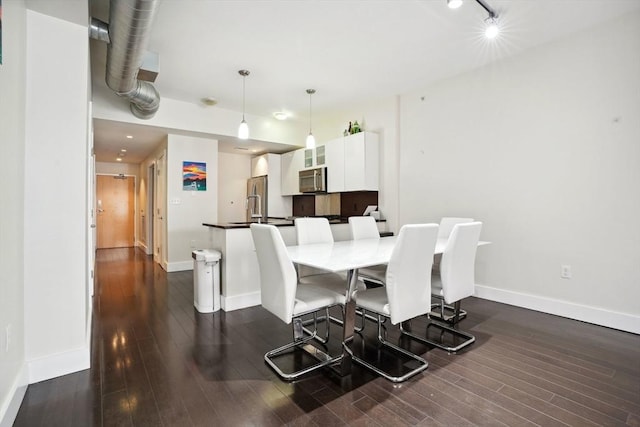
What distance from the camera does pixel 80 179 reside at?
2115 millimetres

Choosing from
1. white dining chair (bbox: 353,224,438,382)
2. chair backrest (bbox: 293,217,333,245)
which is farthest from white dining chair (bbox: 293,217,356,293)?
white dining chair (bbox: 353,224,438,382)

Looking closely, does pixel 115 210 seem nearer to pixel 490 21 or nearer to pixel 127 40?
pixel 127 40

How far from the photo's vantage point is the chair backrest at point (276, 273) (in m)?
1.95

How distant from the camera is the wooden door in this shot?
8.21m

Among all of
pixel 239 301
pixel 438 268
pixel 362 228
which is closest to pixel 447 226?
pixel 438 268

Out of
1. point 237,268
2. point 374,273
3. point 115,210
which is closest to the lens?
point 374,273

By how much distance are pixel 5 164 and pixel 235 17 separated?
2040 millimetres

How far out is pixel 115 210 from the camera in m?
8.45

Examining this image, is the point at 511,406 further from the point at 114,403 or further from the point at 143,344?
the point at 143,344

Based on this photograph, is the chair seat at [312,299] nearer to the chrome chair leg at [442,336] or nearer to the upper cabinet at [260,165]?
the chrome chair leg at [442,336]

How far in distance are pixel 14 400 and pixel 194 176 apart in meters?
4.26

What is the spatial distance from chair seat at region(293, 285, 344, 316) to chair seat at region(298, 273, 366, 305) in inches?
1.4

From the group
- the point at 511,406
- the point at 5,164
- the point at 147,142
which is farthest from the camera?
the point at 147,142

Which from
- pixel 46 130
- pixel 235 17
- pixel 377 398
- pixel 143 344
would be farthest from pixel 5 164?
pixel 377 398
